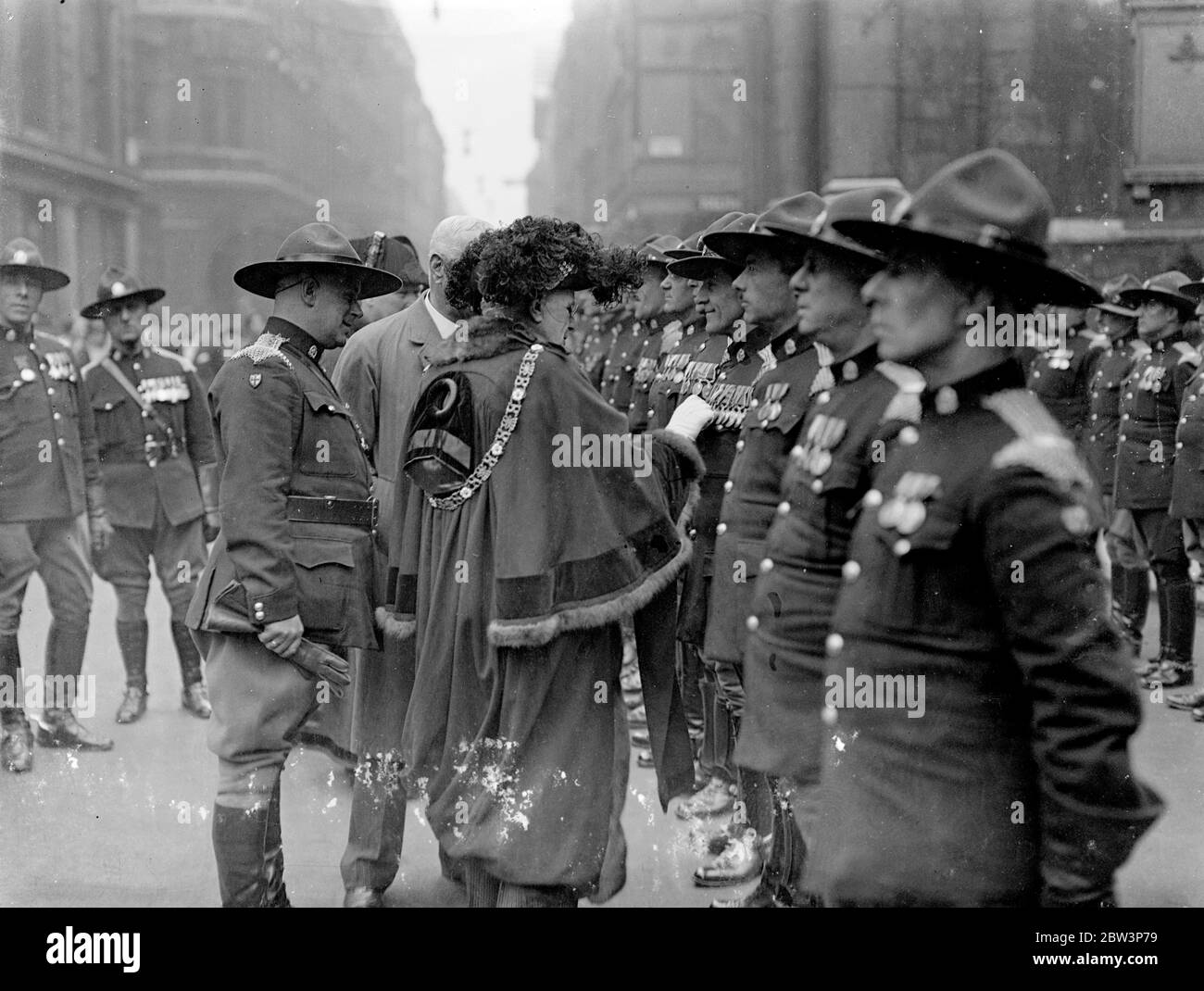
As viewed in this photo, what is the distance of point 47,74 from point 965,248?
12.3ft

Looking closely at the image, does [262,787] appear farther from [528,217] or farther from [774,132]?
[774,132]

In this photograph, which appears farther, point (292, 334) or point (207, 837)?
point (207, 837)

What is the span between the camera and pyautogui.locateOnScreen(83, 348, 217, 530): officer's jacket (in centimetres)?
654

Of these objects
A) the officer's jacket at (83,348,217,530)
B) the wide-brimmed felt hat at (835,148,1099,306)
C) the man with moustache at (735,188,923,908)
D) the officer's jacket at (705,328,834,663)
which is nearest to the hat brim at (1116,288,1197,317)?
the officer's jacket at (705,328,834,663)

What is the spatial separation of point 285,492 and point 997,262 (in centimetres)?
230

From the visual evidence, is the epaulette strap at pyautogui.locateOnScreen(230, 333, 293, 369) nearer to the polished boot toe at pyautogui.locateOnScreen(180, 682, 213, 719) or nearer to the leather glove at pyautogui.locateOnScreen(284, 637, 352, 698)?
→ the leather glove at pyautogui.locateOnScreen(284, 637, 352, 698)

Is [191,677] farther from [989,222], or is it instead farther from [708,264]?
[989,222]

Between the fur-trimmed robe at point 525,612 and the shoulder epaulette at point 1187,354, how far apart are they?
3900mm

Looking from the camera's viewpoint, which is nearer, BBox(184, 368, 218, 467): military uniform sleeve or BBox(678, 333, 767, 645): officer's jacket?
BBox(678, 333, 767, 645): officer's jacket

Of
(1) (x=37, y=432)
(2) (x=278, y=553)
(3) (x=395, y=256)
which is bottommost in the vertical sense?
(2) (x=278, y=553)

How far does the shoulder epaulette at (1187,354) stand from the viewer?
6621mm

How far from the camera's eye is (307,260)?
4082mm

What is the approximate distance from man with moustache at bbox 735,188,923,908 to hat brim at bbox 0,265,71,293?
10.5 feet

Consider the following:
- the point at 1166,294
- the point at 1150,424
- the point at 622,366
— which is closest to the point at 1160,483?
the point at 1150,424
